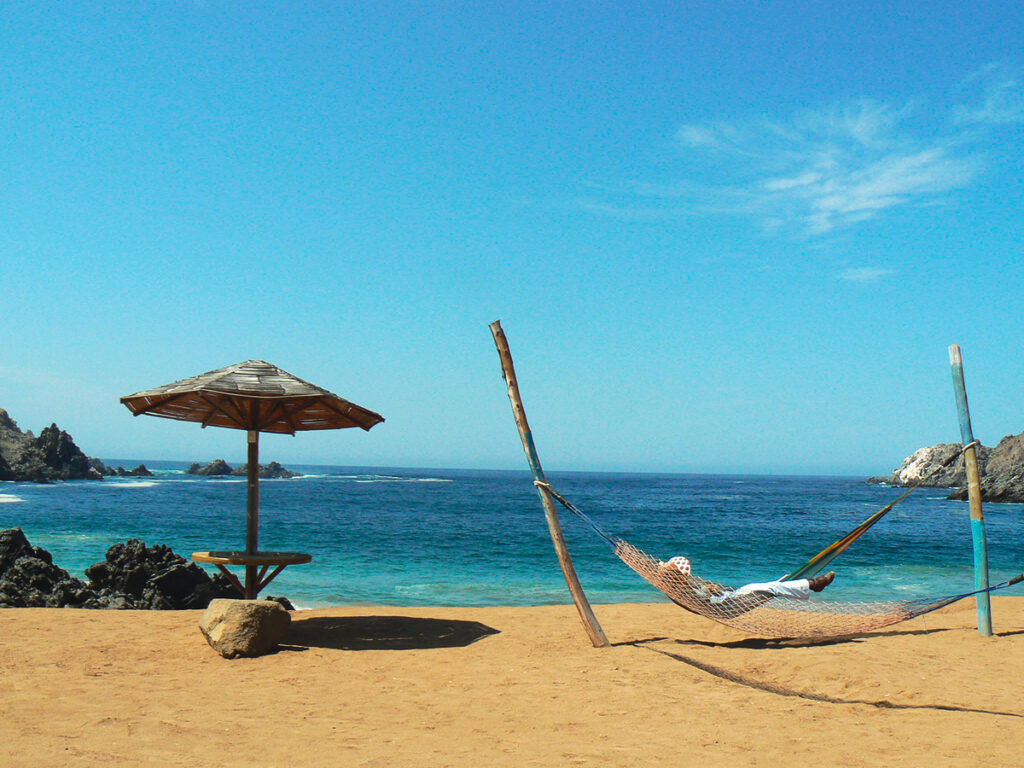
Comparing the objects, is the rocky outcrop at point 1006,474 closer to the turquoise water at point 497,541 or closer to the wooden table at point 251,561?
the turquoise water at point 497,541

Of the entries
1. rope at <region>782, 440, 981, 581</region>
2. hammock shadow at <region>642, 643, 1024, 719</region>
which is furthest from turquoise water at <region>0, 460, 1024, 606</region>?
hammock shadow at <region>642, 643, 1024, 719</region>

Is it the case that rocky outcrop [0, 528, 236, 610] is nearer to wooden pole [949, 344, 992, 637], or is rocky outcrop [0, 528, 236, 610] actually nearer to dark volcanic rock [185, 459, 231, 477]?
wooden pole [949, 344, 992, 637]

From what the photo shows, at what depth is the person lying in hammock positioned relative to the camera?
18.7 ft

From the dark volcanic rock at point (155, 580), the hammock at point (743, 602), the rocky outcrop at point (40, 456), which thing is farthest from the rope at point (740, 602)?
the rocky outcrop at point (40, 456)

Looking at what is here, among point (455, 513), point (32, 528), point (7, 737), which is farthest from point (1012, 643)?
point (455, 513)

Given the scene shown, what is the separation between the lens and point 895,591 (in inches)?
508

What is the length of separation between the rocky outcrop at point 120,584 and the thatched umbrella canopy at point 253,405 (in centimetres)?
310

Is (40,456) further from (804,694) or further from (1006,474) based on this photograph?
(1006,474)

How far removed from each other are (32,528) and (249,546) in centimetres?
1979

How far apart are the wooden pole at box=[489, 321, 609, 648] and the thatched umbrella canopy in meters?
1.39

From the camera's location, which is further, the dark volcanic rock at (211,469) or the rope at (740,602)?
the dark volcanic rock at (211,469)

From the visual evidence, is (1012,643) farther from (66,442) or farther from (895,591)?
(66,442)

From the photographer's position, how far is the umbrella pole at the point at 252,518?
20.9 feet

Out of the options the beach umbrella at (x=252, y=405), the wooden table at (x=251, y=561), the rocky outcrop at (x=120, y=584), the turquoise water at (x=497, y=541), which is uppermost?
the beach umbrella at (x=252, y=405)
